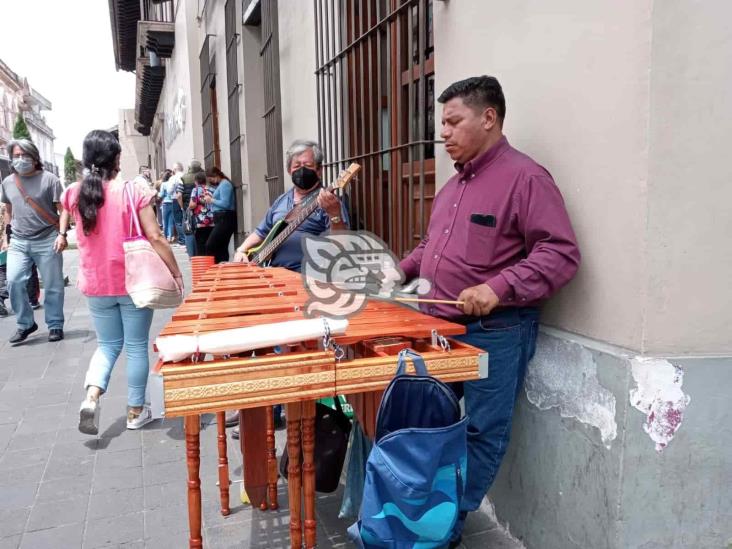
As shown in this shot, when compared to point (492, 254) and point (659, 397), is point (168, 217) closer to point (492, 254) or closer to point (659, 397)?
point (492, 254)

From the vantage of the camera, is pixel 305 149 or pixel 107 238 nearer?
pixel 107 238

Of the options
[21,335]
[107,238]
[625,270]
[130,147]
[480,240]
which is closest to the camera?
[625,270]

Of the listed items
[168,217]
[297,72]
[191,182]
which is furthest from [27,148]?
[168,217]

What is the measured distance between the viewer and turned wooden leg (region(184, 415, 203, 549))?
1.76 m

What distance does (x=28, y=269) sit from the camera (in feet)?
17.6

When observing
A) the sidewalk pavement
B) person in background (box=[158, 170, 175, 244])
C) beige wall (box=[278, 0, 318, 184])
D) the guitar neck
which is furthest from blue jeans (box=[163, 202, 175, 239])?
the guitar neck

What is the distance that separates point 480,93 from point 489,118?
0.09 meters

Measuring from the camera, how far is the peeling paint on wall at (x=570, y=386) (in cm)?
182

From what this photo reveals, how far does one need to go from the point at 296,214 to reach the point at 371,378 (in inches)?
78.1

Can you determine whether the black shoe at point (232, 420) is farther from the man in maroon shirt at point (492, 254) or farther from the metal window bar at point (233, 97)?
the metal window bar at point (233, 97)

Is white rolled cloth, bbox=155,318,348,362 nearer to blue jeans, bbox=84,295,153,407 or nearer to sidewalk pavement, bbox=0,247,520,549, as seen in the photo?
sidewalk pavement, bbox=0,247,520,549

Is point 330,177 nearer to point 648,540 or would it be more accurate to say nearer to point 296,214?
point 296,214

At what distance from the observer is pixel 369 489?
154 centimetres

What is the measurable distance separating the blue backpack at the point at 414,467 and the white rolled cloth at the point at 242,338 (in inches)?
9.5
